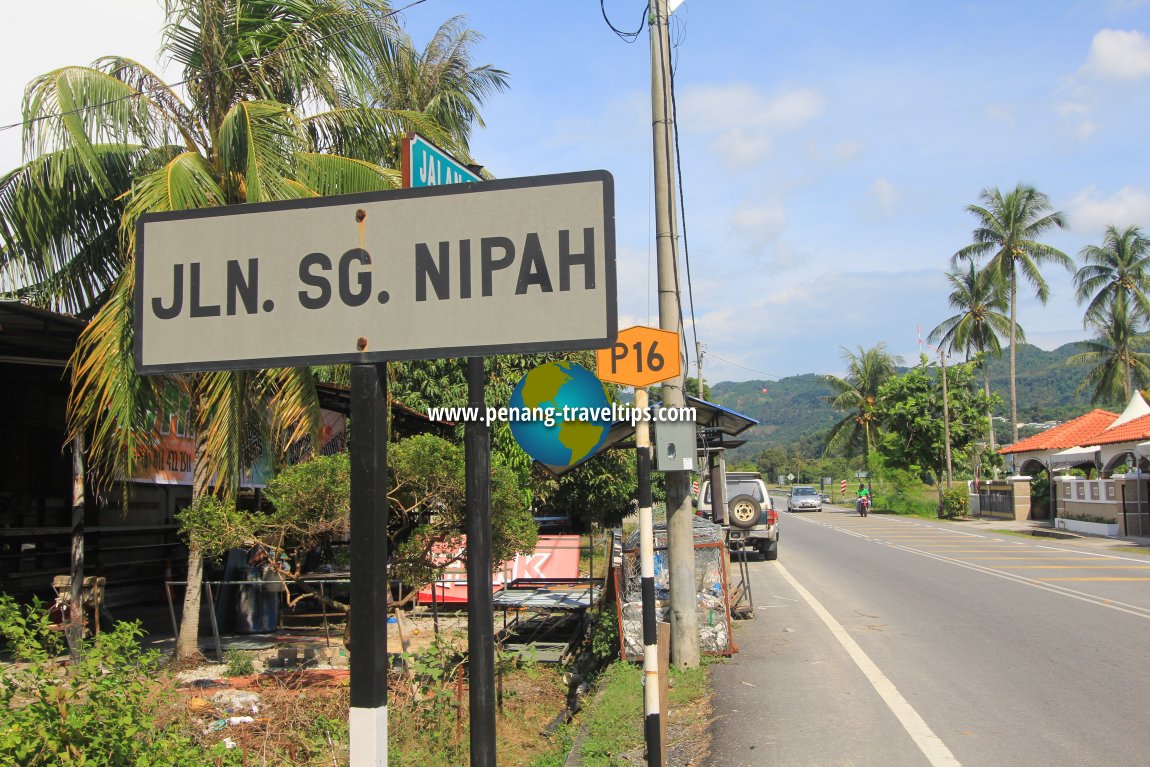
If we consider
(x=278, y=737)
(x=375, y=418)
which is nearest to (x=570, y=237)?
(x=375, y=418)

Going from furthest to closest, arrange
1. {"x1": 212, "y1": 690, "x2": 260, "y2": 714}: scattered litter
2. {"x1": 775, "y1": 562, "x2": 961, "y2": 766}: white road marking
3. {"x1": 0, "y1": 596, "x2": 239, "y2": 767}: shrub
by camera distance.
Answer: {"x1": 212, "y1": 690, "x2": 260, "y2": 714}: scattered litter, {"x1": 775, "y1": 562, "x2": 961, "y2": 766}: white road marking, {"x1": 0, "y1": 596, "x2": 239, "y2": 767}: shrub

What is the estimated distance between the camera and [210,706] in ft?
25.6

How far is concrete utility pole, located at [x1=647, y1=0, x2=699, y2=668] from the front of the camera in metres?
9.03

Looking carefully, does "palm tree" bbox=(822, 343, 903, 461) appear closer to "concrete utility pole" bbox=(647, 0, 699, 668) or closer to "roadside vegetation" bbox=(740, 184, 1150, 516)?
"roadside vegetation" bbox=(740, 184, 1150, 516)

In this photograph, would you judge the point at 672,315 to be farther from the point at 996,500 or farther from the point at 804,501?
the point at 804,501

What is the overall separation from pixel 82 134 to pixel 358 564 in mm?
8747

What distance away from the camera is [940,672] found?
8.99m

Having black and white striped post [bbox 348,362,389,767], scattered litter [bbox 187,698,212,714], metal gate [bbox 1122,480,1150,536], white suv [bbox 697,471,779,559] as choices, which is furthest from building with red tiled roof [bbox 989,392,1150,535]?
black and white striped post [bbox 348,362,389,767]

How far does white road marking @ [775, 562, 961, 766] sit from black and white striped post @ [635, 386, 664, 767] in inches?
86.6

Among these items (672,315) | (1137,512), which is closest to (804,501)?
(1137,512)

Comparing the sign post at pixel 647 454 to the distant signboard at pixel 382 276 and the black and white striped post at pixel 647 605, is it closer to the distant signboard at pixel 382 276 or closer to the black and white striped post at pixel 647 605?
the black and white striped post at pixel 647 605

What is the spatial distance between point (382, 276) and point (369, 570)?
0.74 metres

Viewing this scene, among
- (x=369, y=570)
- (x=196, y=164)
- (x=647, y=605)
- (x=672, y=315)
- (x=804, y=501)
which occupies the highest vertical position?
(x=196, y=164)

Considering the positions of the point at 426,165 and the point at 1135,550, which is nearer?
the point at 426,165
